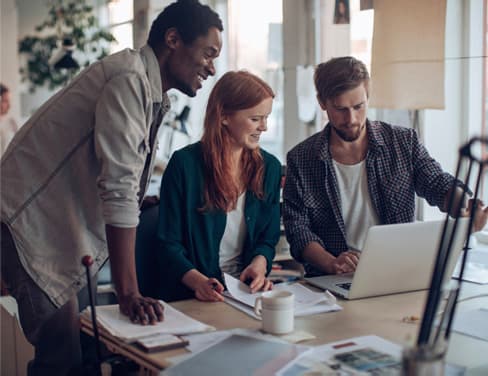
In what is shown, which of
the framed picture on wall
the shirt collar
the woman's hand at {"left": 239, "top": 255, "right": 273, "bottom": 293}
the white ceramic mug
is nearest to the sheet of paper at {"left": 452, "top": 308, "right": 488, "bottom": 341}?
the white ceramic mug

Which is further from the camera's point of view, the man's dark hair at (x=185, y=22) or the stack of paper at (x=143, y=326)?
the man's dark hair at (x=185, y=22)

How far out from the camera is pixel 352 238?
2.16m

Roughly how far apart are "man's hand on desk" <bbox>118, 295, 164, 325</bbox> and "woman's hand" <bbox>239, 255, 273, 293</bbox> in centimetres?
33

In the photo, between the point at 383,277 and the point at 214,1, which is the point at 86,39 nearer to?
the point at 214,1

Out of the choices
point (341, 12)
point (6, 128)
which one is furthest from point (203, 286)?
point (6, 128)

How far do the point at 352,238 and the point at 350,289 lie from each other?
1.43ft

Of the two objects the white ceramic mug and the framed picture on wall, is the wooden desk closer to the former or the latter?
the white ceramic mug

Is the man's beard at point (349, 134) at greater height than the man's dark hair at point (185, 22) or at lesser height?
lesser

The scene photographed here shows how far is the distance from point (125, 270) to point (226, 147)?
2.17ft

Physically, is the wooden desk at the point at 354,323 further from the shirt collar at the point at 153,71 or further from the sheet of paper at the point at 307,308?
the shirt collar at the point at 153,71

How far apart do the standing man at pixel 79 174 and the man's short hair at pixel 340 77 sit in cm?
46

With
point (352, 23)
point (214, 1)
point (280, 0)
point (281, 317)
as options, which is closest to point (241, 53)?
point (214, 1)

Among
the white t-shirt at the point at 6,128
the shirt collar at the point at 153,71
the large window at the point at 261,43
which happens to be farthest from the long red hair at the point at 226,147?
the white t-shirt at the point at 6,128

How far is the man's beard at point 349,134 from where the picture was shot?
7.02 ft
